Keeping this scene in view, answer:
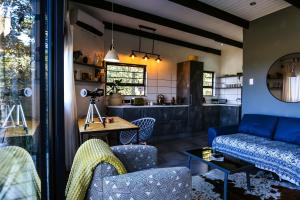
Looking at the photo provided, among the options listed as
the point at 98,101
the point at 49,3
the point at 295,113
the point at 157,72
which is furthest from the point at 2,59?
the point at 157,72

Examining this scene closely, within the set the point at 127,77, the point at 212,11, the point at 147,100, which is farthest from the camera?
the point at 147,100

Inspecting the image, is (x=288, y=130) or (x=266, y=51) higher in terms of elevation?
(x=266, y=51)

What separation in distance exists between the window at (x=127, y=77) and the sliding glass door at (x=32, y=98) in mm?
3864

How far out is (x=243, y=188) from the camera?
7.93 feet

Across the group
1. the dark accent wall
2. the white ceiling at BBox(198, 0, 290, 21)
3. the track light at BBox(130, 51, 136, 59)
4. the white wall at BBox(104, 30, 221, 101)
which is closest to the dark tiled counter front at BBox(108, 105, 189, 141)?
the white wall at BBox(104, 30, 221, 101)

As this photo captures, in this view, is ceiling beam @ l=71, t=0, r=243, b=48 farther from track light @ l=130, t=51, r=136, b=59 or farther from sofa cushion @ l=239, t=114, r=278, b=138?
sofa cushion @ l=239, t=114, r=278, b=138

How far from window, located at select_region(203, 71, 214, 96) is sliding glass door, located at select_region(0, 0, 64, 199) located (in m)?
6.19

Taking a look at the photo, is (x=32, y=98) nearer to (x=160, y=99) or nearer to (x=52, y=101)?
(x=52, y=101)

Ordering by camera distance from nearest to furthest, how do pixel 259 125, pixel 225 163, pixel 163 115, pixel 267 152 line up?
pixel 225 163 → pixel 267 152 → pixel 259 125 → pixel 163 115

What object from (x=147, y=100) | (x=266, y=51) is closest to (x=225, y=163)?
(x=266, y=51)

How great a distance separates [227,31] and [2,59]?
5098 mm

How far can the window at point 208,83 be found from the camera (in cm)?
670

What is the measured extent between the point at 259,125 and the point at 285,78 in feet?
3.25

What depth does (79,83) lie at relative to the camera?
3.86 m
